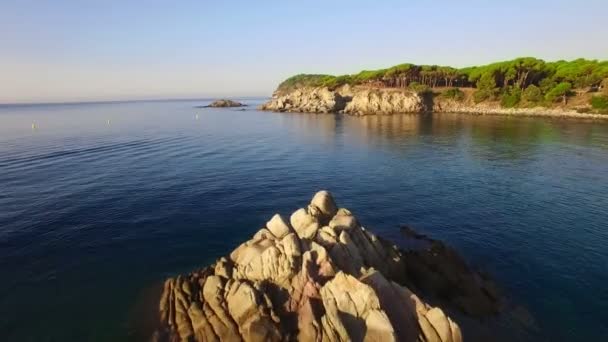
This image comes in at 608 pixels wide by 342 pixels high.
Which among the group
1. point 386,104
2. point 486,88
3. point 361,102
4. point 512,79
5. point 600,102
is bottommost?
point 600,102

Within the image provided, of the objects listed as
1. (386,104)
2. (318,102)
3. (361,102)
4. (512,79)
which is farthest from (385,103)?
(512,79)

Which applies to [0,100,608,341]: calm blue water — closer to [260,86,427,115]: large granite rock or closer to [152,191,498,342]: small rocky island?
[152,191,498,342]: small rocky island

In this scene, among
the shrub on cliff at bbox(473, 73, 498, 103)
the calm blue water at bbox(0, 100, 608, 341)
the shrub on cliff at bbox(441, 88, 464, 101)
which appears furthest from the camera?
the shrub on cliff at bbox(441, 88, 464, 101)

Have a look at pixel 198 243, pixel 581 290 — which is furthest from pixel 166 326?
pixel 581 290

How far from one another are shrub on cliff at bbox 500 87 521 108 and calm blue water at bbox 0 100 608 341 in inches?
2533

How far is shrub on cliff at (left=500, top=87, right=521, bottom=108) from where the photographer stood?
463 ft

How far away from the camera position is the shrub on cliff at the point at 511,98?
141m

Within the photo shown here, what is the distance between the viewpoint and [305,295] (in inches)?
763

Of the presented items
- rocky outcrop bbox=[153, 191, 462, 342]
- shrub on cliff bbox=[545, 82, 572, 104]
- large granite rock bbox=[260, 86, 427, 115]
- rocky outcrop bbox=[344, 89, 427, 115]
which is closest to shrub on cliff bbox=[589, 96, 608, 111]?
shrub on cliff bbox=[545, 82, 572, 104]

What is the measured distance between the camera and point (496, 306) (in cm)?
2262

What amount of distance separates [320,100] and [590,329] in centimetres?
16810

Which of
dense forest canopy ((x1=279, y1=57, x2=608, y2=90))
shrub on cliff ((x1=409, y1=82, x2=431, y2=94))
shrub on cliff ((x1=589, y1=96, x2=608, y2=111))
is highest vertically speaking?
dense forest canopy ((x1=279, y1=57, x2=608, y2=90))

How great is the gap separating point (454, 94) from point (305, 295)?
16821cm

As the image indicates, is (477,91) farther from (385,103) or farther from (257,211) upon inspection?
(257,211)
